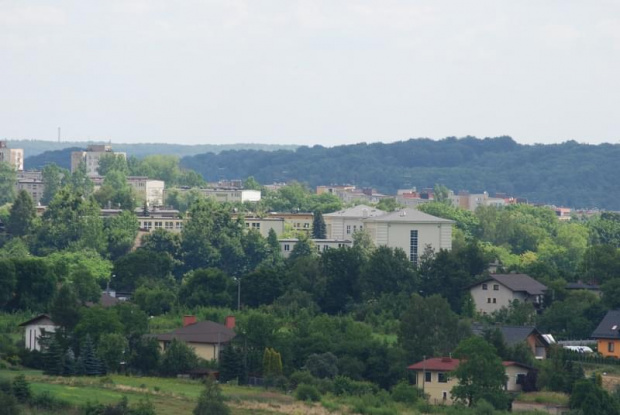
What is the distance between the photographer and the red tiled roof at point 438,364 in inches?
1941

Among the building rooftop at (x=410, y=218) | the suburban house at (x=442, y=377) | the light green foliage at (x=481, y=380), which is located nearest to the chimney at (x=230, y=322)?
the suburban house at (x=442, y=377)

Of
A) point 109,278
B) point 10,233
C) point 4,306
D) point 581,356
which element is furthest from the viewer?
point 10,233

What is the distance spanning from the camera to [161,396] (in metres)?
45.7

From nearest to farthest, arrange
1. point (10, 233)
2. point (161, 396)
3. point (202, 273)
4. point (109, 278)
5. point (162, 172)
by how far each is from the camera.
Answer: point (161, 396), point (202, 273), point (109, 278), point (10, 233), point (162, 172)

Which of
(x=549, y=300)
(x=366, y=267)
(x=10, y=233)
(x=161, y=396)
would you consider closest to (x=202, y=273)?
(x=366, y=267)

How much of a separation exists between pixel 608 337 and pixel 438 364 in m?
8.66

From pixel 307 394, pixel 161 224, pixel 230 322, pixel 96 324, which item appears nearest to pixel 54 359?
pixel 96 324

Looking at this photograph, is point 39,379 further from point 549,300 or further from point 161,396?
point 549,300

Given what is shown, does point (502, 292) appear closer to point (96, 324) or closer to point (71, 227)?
point (96, 324)

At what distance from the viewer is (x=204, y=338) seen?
5331 cm

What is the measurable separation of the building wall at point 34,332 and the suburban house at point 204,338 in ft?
10.3

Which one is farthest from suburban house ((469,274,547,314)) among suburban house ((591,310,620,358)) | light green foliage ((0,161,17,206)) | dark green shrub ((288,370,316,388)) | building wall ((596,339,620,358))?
light green foliage ((0,161,17,206))

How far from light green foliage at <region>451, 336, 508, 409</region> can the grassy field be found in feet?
13.3

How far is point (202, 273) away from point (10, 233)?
33.6m
